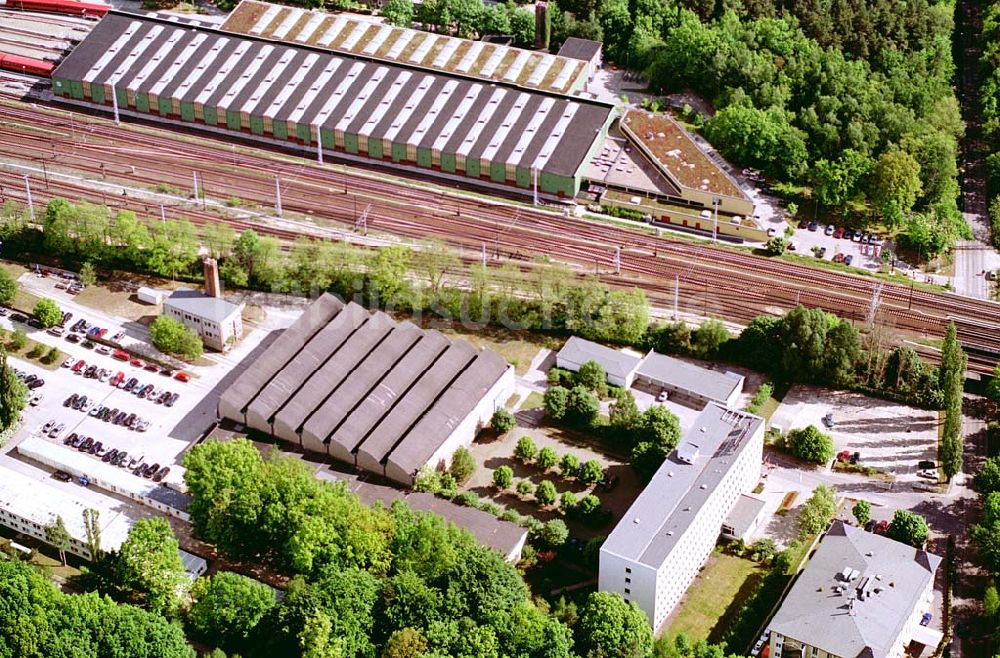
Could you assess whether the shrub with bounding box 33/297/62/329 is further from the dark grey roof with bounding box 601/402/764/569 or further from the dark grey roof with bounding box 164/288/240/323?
the dark grey roof with bounding box 601/402/764/569

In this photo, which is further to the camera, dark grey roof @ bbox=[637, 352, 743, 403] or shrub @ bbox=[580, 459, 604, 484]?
dark grey roof @ bbox=[637, 352, 743, 403]

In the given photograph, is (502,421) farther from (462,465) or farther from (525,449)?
(462,465)

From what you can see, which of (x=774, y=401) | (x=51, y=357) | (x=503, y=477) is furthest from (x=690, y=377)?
(x=51, y=357)

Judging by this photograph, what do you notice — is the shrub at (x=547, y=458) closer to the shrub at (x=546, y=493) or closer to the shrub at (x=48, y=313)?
the shrub at (x=546, y=493)

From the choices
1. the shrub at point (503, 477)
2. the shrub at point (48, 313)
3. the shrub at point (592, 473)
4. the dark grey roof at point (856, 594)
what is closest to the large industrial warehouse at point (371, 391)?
the shrub at point (503, 477)

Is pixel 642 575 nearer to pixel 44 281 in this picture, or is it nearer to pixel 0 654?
pixel 0 654

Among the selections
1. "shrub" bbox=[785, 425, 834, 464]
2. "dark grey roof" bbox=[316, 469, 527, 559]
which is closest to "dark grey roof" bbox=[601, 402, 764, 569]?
"shrub" bbox=[785, 425, 834, 464]
